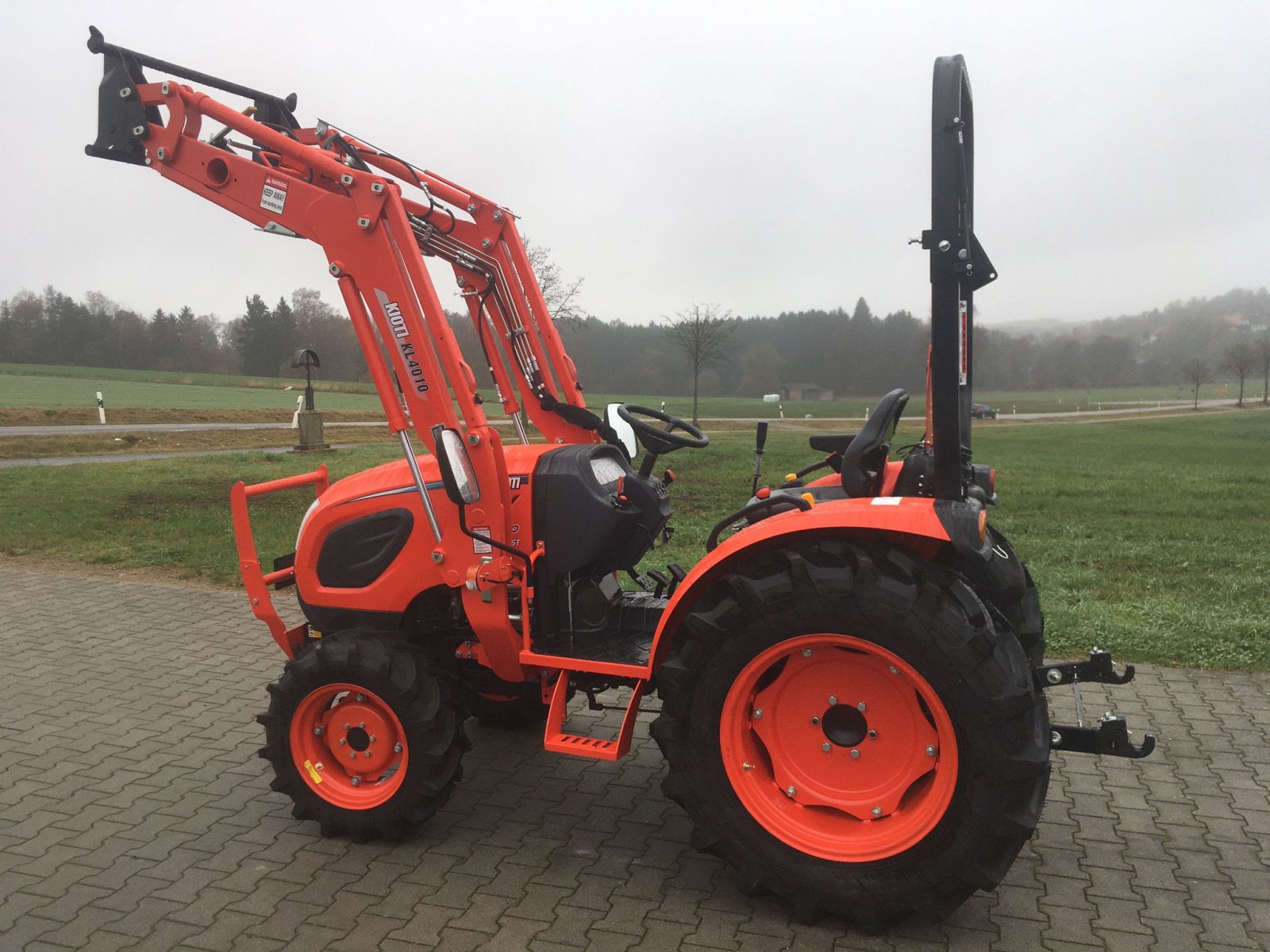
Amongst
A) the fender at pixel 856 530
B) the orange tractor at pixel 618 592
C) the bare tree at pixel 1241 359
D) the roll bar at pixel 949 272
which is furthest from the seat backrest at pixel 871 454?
the bare tree at pixel 1241 359

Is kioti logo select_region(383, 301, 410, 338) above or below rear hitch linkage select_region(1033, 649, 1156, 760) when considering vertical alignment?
above

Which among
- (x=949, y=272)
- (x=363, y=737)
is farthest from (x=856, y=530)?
(x=363, y=737)

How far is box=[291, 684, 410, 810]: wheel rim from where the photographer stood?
3494 millimetres

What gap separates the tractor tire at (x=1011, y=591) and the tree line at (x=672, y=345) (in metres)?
11.6

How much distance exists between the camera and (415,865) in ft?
10.8

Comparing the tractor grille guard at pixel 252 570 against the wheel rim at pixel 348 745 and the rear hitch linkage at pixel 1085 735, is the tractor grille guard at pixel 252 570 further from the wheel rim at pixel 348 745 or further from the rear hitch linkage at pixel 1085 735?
the rear hitch linkage at pixel 1085 735

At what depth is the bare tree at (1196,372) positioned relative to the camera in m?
54.8

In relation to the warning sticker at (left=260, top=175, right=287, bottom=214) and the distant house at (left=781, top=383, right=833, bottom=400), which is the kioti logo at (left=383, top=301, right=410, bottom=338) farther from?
the distant house at (left=781, top=383, right=833, bottom=400)

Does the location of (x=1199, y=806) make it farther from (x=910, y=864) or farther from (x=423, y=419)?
(x=423, y=419)

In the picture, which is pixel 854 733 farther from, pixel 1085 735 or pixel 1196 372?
pixel 1196 372

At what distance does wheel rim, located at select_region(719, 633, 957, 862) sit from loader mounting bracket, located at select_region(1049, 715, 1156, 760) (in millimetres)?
434

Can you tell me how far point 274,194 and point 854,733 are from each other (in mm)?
2840

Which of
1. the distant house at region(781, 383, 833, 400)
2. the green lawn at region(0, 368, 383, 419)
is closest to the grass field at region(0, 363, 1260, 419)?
the green lawn at region(0, 368, 383, 419)

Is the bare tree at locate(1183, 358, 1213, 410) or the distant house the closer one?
the distant house
